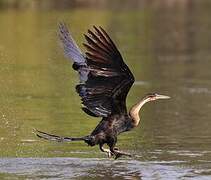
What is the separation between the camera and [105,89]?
10.3 m

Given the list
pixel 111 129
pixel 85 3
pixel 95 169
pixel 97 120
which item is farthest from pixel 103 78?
pixel 85 3

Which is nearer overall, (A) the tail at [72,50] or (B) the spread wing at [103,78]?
(B) the spread wing at [103,78]

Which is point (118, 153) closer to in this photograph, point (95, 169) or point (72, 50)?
point (95, 169)

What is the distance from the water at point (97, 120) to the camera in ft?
36.2

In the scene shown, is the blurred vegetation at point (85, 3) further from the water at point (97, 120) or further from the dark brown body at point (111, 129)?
the dark brown body at point (111, 129)

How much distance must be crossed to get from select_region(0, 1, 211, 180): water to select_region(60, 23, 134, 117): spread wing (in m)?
0.80

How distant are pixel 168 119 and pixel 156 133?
4.96ft

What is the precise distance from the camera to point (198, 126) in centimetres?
1432

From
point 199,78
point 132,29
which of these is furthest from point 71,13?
point 199,78

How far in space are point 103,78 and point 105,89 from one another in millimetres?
181

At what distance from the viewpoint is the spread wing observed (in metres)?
9.73

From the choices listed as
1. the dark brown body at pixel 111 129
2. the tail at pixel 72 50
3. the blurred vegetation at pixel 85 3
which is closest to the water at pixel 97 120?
the dark brown body at pixel 111 129

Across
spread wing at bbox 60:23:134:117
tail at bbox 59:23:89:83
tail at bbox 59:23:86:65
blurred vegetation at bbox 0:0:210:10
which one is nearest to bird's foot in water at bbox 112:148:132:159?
spread wing at bbox 60:23:134:117

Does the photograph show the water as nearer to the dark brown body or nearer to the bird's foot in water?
the bird's foot in water
